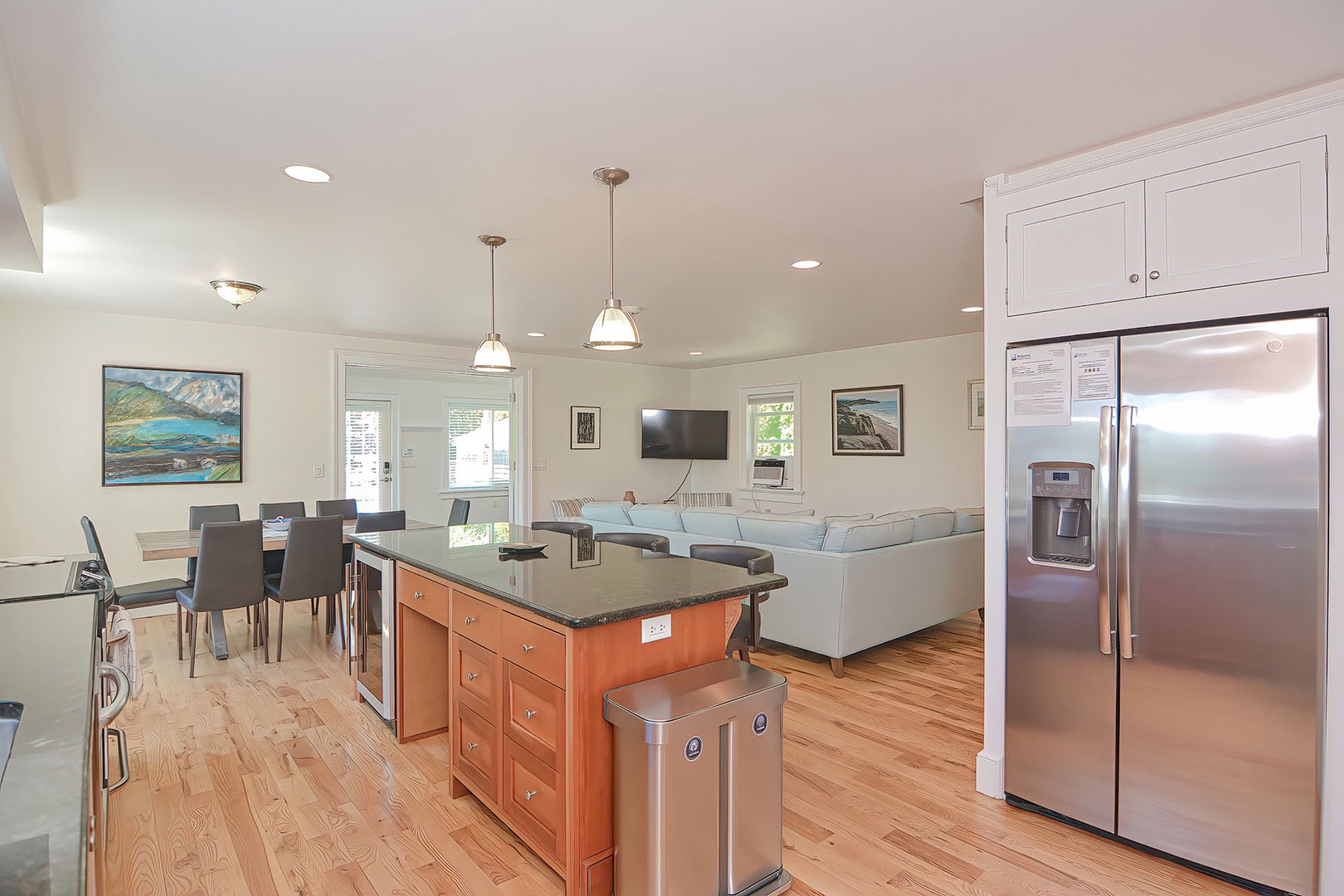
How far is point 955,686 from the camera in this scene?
387 centimetres

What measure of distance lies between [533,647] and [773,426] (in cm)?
632

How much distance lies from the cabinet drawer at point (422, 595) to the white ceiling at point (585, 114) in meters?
1.58

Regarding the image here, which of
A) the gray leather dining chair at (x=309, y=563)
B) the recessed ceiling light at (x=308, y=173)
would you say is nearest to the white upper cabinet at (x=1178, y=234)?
the recessed ceiling light at (x=308, y=173)

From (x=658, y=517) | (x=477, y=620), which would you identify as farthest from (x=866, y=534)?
(x=477, y=620)

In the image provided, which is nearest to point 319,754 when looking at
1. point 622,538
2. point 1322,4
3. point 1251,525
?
point 622,538

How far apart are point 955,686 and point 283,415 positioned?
5.63 metres

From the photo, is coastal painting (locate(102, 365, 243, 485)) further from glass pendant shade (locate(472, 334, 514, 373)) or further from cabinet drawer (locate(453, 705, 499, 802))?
cabinet drawer (locate(453, 705, 499, 802))

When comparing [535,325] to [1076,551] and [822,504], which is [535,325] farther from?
[1076,551]

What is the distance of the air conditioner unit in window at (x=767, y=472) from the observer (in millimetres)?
7965

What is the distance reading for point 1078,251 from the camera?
243 centimetres

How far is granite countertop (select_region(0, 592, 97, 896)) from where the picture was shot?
0.69 meters

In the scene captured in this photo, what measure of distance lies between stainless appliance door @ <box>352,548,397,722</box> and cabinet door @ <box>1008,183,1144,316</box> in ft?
9.40

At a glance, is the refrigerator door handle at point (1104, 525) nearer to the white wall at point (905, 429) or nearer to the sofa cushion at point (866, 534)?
the sofa cushion at point (866, 534)

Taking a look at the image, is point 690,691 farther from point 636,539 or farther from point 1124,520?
point 636,539
